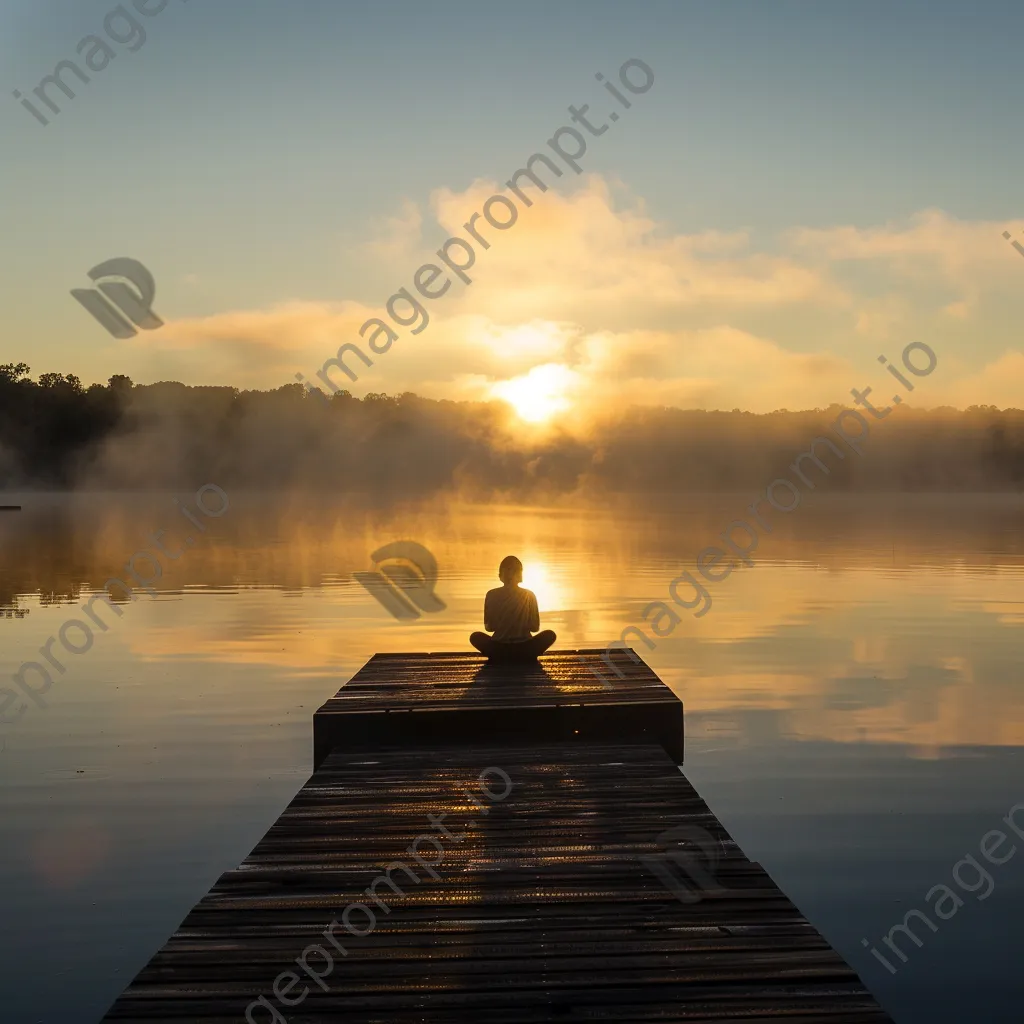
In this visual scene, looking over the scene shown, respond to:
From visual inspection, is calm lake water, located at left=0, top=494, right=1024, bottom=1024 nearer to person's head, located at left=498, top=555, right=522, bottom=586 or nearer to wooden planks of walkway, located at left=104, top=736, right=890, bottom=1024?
wooden planks of walkway, located at left=104, top=736, right=890, bottom=1024

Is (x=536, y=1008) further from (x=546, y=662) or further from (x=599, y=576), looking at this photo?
(x=599, y=576)

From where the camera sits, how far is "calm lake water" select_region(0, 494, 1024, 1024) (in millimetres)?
8852

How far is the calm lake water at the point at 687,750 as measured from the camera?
8.85 metres

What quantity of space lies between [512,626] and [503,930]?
950cm

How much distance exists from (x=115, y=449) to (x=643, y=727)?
192 m

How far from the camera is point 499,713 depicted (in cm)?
1281

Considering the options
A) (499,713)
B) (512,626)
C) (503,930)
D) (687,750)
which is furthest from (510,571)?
(503,930)

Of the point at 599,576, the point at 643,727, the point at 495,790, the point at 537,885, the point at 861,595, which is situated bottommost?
the point at 537,885

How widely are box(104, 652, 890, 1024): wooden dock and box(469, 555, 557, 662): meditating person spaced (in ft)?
17.8

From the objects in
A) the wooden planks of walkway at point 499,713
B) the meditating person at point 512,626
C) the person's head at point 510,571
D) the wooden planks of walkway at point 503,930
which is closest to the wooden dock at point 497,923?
the wooden planks of walkway at point 503,930

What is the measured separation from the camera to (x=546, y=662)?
16703 mm


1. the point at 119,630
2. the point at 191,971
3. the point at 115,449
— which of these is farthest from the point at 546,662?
the point at 115,449

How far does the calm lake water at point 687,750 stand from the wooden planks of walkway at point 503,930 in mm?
1523

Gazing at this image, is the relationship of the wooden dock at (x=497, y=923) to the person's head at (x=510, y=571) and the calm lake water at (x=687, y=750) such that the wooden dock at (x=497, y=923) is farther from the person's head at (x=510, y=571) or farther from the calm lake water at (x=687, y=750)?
the person's head at (x=510, y=571)
